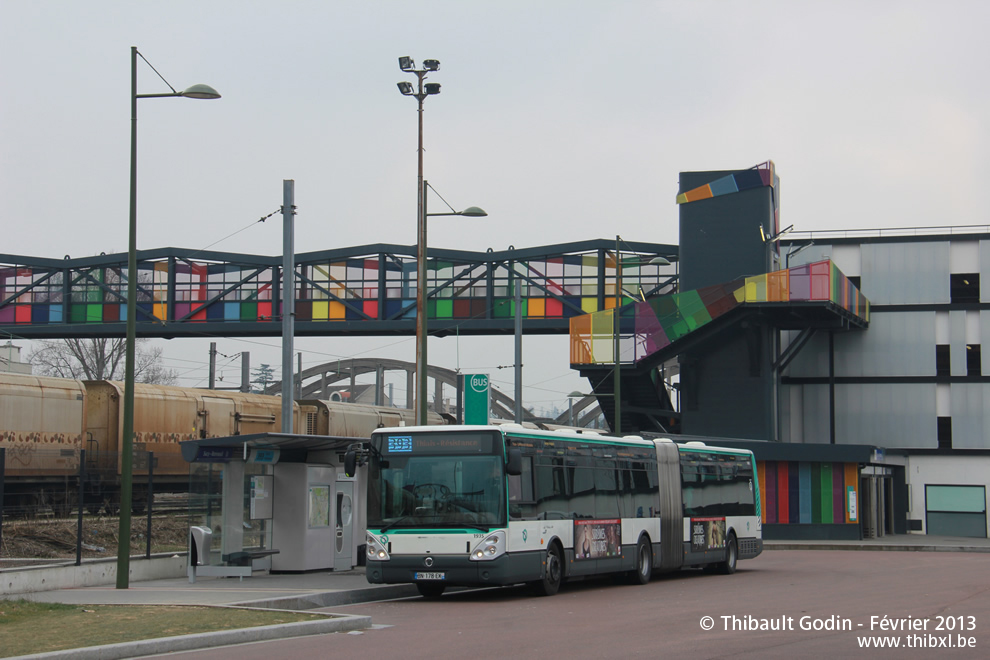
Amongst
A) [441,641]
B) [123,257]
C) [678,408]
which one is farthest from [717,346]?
[441,641]

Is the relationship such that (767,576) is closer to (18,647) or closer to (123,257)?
(18,647)

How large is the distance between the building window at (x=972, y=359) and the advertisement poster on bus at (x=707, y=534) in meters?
27.0

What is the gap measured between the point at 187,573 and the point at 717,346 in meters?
28.9

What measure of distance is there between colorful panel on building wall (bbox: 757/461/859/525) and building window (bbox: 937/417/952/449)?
342 inches

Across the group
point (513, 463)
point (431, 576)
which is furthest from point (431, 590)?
point (513, 463)

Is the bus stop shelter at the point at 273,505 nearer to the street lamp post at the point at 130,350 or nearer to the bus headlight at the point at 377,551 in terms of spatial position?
the street lamp post at the point at 130,350

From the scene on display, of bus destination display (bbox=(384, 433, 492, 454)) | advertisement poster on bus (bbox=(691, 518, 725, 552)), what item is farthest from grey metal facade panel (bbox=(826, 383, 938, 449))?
bus destination display (bbox=(384, 433, 492, 454))

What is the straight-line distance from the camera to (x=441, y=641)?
516 inches

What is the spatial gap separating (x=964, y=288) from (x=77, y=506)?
129 ft

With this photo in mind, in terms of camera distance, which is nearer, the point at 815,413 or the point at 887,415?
the point at 887,415

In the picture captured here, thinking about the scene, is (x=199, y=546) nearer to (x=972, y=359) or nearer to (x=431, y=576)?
(x=431, y=576)

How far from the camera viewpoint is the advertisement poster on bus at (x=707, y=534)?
25.7 m

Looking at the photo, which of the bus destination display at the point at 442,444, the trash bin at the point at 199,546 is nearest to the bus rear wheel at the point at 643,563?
the bus destination display at the point at 442,444

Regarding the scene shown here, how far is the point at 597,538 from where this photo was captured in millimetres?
21516
